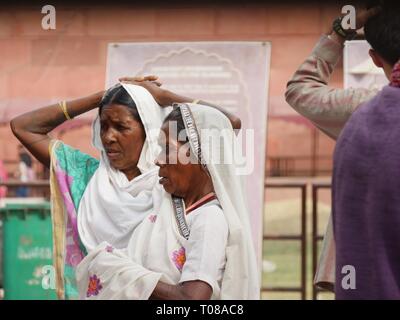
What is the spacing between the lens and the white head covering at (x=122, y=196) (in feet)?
13.2

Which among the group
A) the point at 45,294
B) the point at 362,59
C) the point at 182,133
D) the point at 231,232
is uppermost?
the point at 362,59

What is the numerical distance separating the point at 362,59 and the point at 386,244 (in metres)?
1.47

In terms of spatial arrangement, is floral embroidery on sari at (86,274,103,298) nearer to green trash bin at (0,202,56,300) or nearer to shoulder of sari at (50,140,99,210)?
shoulder of sari at (50,140,99,210)

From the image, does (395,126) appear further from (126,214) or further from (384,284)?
(126,214)

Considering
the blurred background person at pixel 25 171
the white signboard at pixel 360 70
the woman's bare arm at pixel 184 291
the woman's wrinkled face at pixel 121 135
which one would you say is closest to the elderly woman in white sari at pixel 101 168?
the woman's wrinkled face at pixel 121 135

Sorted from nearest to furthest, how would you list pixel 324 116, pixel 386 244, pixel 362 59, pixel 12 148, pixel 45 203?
pixel 386 244 < pixel 324 116 < pixel 362 59 < pixel 12 148 < pixel 45 203

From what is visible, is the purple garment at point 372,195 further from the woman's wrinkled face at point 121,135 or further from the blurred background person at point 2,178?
the blurred background person at point 2,178

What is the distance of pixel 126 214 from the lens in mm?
4039

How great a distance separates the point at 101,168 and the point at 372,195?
1280 millimetres

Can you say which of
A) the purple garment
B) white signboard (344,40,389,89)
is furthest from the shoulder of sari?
the purple garment

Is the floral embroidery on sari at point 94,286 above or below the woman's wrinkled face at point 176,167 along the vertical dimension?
below

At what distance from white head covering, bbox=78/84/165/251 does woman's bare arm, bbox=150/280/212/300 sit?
0.29 m

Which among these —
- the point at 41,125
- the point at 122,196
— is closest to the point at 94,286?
the point at 122,196

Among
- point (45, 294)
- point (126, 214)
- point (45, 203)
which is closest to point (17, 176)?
point (45, 203)
